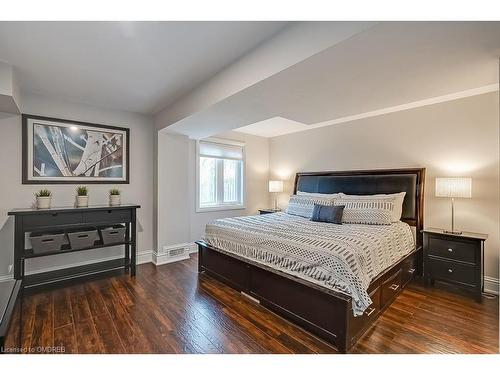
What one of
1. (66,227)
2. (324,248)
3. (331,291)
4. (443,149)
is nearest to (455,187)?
(443,149)

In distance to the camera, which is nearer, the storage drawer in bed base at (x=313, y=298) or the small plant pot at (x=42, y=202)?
the storage drawer in bed base at (x=313, y=298)

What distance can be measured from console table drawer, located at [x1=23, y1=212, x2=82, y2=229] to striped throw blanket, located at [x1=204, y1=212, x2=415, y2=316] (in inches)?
62.5

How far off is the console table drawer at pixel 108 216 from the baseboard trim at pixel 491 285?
4.44 m

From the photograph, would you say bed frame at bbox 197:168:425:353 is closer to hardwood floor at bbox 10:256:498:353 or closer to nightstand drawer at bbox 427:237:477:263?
hardwood floor at bbox 10:256:498:353

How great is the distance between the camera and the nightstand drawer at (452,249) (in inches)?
99.3

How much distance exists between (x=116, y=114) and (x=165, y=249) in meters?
2.20

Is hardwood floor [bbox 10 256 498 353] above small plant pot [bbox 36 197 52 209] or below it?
below

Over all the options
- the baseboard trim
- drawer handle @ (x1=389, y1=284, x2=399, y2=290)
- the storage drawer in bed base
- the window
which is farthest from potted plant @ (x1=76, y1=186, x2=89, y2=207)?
the baseboard trim

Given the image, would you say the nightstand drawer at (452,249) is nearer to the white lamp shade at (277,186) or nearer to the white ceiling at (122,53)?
the white lamp shade at (277,186)

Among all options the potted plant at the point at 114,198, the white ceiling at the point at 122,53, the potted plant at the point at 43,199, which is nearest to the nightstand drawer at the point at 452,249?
the white ceiling at the point at 122,53

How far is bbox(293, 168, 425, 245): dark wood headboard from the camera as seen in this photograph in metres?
3.17

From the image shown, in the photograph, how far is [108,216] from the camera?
9.96 ft
